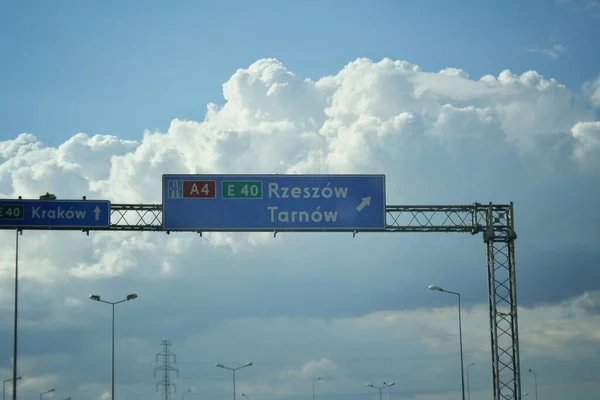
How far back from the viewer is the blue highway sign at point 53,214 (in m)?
60.2

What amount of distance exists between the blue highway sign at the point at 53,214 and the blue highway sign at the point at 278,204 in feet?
12.5

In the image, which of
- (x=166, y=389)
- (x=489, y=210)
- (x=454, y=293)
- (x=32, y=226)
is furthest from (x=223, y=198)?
(x=166, y=389)

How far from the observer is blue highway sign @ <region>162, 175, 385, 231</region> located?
59562mm

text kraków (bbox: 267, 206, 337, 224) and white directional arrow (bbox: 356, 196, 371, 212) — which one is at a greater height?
white directional arrow (bbox: 356, 196, 371, 212)

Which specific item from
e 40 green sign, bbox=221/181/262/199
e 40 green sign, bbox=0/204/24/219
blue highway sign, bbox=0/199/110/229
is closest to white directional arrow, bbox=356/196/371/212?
e 40 green sign, bbox=221/181/262/199

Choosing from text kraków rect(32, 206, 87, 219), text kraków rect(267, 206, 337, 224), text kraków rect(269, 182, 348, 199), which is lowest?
text kraków rect(267, 206, 337, 224)

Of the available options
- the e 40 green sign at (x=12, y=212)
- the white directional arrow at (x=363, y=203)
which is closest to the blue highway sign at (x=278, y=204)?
the white directional arrow at (x=363, y=203)

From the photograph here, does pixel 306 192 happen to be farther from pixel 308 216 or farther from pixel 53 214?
pixel 53 214

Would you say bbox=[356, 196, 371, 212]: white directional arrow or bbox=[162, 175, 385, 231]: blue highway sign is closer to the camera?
bbox=[162, 175, 385, 231]: blue highway sign

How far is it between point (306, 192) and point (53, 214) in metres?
13.6

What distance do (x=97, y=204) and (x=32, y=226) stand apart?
11.9 feet

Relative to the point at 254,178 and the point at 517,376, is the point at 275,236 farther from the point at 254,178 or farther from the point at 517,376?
the point at 517,376

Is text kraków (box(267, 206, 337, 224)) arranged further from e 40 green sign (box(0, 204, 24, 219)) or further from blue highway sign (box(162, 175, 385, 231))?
e 40 green sign (box(0, 204, 24, 219))

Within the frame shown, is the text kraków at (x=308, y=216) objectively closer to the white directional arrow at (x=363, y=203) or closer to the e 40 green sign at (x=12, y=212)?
the white directional arrow at (x=363, y=203)
